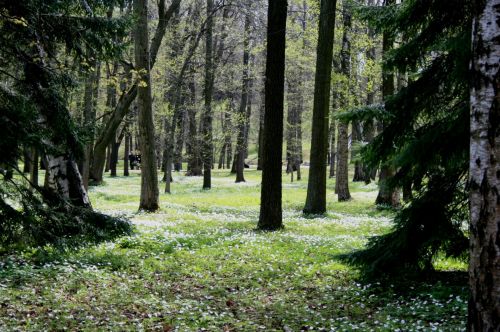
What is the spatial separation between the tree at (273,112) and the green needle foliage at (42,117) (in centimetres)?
456

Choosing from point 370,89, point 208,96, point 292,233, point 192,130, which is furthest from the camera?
point 192,130

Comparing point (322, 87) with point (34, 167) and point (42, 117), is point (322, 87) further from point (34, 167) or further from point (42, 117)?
point (34, 167)

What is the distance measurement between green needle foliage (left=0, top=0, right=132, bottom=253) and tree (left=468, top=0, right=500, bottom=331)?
6377 mm

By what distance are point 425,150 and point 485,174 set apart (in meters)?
3.04

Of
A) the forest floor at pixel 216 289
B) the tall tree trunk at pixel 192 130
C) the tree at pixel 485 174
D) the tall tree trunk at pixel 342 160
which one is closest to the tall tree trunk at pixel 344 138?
the tall tree trunk at pixel 342 160

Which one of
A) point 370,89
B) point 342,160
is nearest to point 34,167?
point 342,160

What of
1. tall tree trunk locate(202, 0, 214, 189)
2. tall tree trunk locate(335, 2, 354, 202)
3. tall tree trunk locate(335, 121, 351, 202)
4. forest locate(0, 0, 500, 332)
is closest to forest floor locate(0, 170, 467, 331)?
forest locate(0, 0, 500, 332)

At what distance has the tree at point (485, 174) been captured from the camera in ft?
11.5

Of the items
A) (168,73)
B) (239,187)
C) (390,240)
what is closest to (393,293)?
(390,240)

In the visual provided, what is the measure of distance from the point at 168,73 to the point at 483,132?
81.4 ft

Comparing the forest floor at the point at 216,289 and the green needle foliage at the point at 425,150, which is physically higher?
the green needle foliage at the point at 425,150

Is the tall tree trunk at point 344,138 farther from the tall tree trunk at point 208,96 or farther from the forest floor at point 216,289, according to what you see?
the forest floor at point 216,289

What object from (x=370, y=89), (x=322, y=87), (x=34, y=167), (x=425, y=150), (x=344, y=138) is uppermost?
(x=370, y=89)

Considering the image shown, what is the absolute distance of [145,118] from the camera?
1634 centimetres
